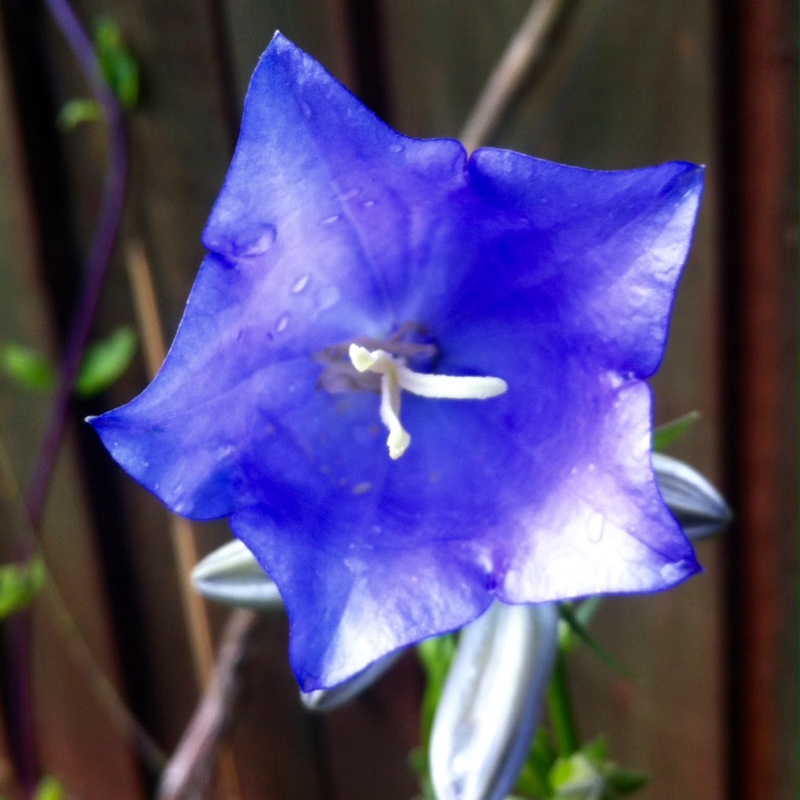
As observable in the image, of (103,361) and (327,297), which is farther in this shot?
(103,361)

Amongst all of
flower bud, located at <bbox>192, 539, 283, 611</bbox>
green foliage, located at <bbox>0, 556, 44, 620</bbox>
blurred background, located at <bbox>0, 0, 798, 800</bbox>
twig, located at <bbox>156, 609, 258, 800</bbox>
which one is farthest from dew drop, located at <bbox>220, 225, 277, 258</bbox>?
green foliage, located at <bbox>0, 556, 44, 620</bbox>

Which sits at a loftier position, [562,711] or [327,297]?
[327,297]

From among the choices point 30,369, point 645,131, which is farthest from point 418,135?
point 30,369

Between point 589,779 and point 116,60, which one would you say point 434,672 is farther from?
point 116,60

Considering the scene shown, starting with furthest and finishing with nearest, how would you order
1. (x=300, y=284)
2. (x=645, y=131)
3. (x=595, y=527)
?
(x=645, y=131) → (x=300, y=284) → (x=595, y=527)

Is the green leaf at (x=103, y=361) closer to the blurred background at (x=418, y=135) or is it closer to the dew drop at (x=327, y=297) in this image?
the blurred background at (x=418, y=135)

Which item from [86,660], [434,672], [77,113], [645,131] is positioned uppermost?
[77,113]

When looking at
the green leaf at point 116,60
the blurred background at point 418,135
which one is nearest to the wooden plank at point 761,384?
the blurred background at point 418,135
